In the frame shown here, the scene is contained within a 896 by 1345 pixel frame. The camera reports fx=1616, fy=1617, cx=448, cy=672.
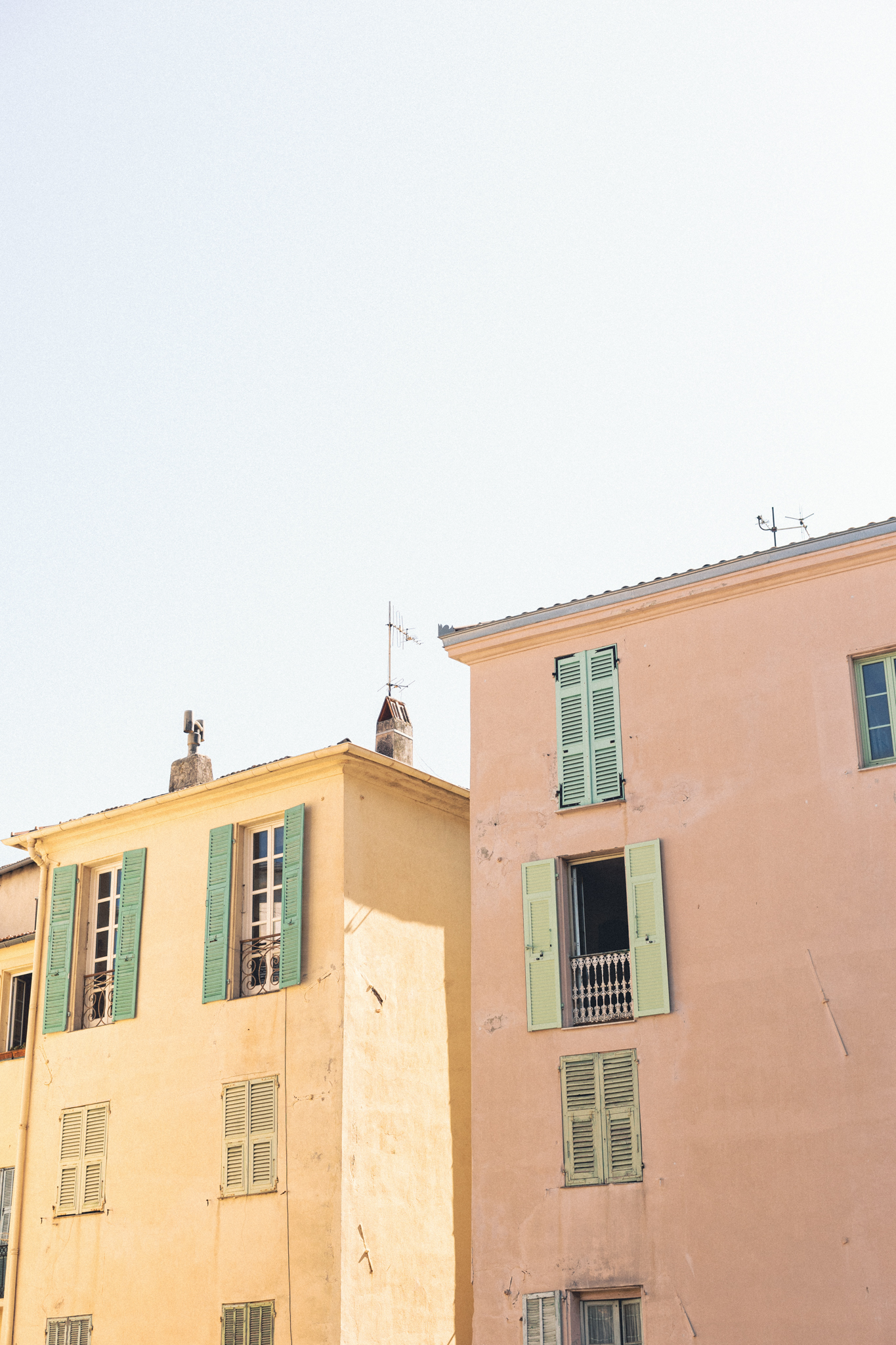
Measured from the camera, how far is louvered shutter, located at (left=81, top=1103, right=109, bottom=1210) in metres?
18.9

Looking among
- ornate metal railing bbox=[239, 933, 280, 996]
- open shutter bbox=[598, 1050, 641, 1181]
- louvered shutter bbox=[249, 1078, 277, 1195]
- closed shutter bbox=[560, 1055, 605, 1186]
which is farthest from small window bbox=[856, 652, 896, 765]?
louvered shutter bbox=[249, 1078, 277, 1195]

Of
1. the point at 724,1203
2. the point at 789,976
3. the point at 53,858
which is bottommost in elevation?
the point at 724,1203

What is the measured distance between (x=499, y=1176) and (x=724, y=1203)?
7.73ft

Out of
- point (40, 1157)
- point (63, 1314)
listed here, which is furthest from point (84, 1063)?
point (63, 1314)

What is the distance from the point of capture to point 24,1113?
65.3ft

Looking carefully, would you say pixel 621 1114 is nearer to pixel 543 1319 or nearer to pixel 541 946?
pixel 541 946

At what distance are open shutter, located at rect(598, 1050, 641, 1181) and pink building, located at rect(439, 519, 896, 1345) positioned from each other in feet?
0.06

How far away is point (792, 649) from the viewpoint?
1599 centimetres

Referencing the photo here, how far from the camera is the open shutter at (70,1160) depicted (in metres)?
19.1

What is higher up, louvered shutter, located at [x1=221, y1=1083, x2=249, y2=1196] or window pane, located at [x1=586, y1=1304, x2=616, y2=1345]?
louvered shutter, located at [x1=221, y1=1083, x2=249, y2=1196]

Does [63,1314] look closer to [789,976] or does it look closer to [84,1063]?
[84,1063]

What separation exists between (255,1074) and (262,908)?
6.55ft

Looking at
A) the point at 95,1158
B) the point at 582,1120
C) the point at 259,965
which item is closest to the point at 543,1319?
the point at 582,1120

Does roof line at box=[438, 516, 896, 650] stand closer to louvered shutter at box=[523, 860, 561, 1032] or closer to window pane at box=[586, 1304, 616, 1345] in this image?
louvered shutter at box=[523, 860, 561, 1032]
